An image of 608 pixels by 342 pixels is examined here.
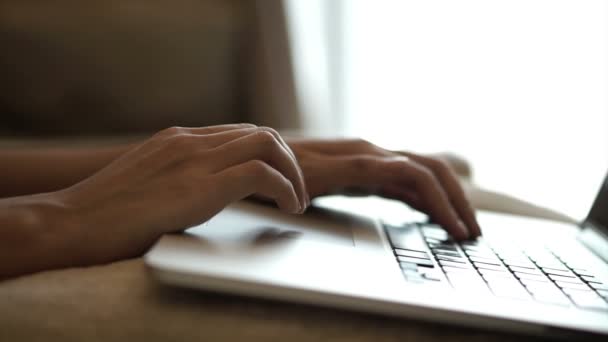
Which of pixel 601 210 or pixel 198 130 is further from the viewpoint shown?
pixel 601 210

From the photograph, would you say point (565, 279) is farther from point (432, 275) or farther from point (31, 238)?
point (31, 238)

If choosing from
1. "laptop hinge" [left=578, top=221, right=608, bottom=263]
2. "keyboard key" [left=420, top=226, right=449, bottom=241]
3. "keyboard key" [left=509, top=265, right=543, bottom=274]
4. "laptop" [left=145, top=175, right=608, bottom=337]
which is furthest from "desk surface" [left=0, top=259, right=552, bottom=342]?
"laptop hinge" [left=578, top=221, right=608, bottom=263]

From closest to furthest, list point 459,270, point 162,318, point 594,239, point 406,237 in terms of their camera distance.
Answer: point 162,318 < point 459,270 < point 406,237 < point 594,239

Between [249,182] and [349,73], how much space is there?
108 centimetres

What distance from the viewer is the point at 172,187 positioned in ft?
1.38

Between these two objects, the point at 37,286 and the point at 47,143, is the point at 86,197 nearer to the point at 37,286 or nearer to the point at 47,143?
the point at 37,286

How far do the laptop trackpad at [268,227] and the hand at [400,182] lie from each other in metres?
0.04

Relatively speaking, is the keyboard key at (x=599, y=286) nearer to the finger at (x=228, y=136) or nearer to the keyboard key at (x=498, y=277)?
the keyboard key at (x=498, y=277)

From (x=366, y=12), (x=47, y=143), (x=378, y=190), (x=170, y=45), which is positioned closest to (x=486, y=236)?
(x=378, y=190)

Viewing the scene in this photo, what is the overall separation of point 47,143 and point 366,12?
85cm

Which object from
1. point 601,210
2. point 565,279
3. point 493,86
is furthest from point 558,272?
point 493,86

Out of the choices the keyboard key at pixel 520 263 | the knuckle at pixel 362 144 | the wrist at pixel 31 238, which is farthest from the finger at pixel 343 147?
the wrist at pixel 31 238

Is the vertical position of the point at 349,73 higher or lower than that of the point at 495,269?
higher

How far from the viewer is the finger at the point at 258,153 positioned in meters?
0.44
